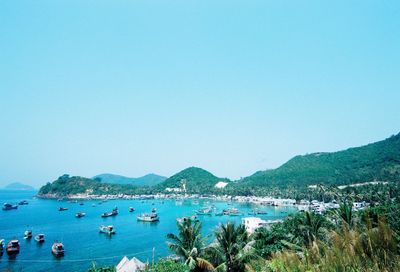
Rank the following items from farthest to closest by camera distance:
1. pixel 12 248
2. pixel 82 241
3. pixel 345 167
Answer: pixel 345 167 → pixel 82 241 → pixel 12 248

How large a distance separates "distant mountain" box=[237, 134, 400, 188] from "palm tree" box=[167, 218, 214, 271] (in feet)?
333

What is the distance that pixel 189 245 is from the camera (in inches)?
680

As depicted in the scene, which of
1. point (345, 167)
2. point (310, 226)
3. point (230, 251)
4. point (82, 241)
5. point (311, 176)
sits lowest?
point (82, 241)

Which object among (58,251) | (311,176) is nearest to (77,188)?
(311,176)

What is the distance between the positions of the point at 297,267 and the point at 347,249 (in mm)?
484

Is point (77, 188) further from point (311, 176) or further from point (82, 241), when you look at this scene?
point (311, 176)

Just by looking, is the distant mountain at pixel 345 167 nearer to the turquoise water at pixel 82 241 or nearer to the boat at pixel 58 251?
the turquoise water at pixel 82 241

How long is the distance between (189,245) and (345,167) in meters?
144

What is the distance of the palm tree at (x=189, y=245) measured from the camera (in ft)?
54.6

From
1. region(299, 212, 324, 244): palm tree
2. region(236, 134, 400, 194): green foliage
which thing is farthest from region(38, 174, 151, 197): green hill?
region(299, 212, 324, 244): palm tree

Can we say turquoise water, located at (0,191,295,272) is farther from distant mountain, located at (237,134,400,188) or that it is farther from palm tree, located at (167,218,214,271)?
distant mountain, located at (237,134,400,188)

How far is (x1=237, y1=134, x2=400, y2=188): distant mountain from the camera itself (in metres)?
114

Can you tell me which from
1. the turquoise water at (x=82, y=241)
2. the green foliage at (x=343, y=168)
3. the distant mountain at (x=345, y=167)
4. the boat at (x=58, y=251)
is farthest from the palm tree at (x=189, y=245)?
the distant mountain at (x=345, y=167)

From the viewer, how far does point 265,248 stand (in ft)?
80.6
